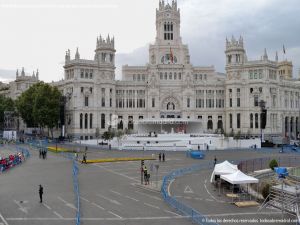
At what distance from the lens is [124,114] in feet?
424

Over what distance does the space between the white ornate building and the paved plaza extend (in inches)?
2730

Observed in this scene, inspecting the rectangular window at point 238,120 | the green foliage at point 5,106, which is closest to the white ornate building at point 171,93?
the rectangular window at point 238,120

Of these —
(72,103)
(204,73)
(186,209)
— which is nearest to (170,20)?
(204,73)

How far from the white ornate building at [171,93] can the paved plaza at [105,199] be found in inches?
2730

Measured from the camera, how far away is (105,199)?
116ft

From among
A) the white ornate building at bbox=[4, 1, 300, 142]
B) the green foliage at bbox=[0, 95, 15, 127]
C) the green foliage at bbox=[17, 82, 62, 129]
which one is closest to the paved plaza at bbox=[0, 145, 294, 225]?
the green foliage at bbox=[17, 82, 62, 129]

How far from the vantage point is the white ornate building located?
122 m

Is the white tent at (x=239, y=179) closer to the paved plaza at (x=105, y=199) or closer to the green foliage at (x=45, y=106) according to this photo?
the paved plaza at (x=105, y=199)

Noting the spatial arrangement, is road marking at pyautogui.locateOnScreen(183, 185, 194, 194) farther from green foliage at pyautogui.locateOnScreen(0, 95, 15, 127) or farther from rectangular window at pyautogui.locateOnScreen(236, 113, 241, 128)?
green foliage at pyautogui.locateOnScreen(0, 95, 15, 127)

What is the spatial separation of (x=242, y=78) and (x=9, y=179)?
95.5 m

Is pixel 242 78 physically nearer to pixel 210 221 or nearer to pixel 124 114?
pixel 124 114

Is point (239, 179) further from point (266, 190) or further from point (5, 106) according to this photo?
point (5, 106)

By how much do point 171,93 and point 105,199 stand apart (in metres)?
96.2

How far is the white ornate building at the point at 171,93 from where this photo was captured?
402 ft
